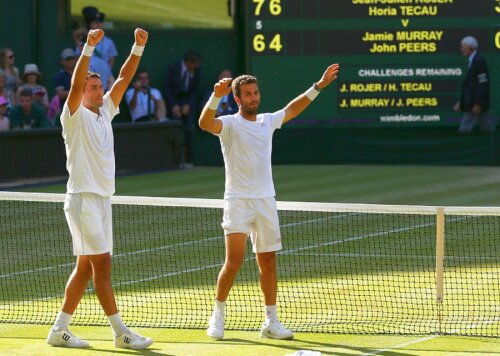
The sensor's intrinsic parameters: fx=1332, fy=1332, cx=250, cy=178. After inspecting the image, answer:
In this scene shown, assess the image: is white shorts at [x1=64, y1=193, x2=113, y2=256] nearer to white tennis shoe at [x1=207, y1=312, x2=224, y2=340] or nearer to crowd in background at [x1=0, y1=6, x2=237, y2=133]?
white tennis shoe at [x1=207, y1=312, x2=224, y2=340]

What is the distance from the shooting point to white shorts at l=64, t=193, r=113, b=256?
1009cm

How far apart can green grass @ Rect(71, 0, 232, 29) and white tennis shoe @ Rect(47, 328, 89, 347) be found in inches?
706

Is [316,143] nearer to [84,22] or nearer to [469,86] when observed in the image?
[469,86]

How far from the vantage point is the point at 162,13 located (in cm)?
2783

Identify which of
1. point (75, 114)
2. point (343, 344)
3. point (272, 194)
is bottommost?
point (343, 344)

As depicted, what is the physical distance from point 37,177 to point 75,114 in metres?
13.2

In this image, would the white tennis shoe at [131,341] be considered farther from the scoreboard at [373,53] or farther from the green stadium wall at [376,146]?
the green stadium wall at [376,146]

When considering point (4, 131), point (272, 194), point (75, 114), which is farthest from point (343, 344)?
point (4, 131)

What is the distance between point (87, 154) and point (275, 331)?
6.63 ft

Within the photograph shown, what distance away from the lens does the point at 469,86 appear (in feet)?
83.0

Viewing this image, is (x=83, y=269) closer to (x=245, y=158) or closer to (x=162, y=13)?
(x=245, y=158)

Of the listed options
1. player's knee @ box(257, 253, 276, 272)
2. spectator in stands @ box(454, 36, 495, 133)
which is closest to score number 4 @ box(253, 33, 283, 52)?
spectator in stands @ box(454, 36, 495, 133)

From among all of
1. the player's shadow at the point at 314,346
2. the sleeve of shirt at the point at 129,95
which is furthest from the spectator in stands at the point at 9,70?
the player's shadow at the point at 314,346

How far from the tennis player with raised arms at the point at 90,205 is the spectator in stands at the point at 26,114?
1319cm
